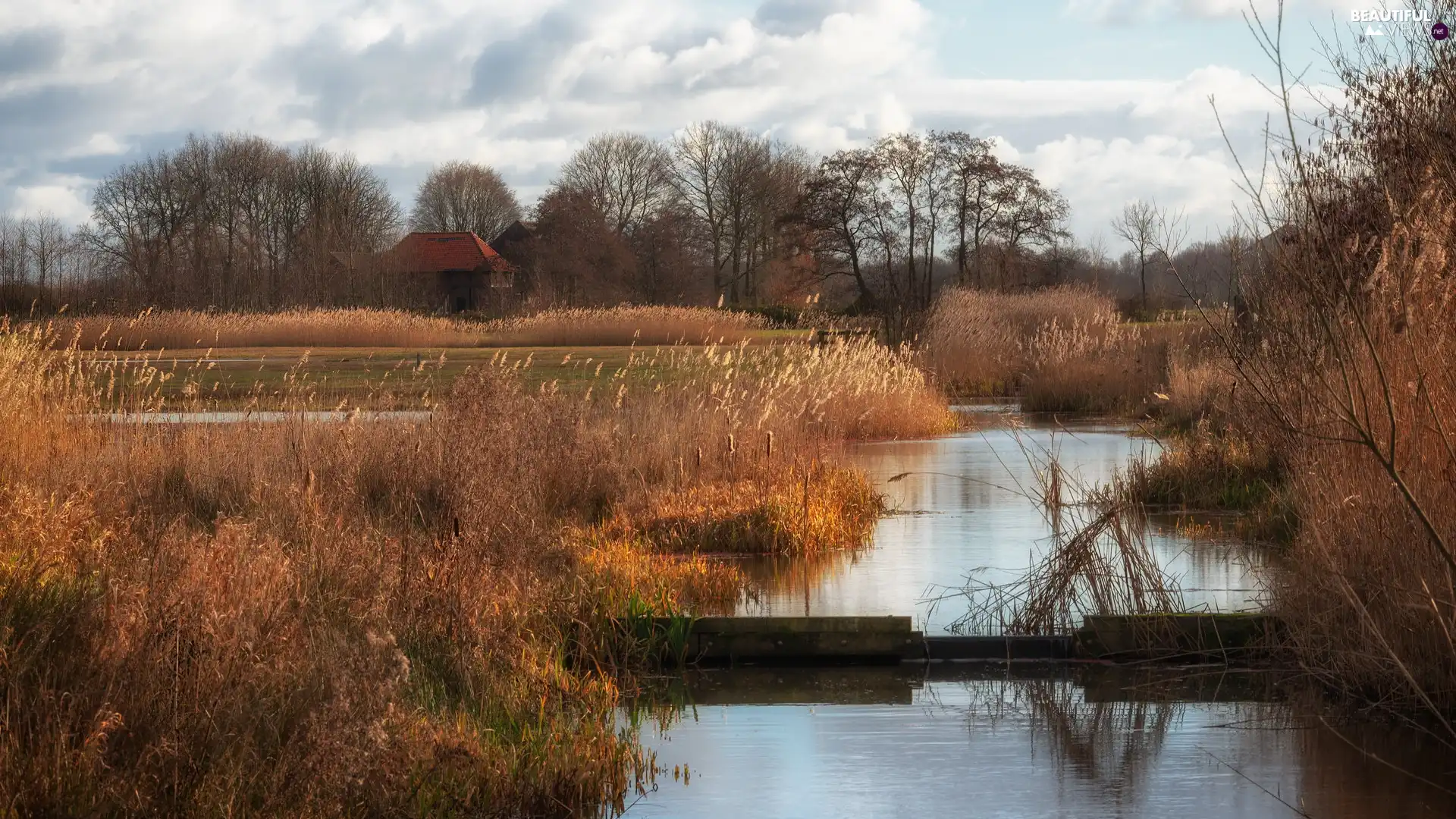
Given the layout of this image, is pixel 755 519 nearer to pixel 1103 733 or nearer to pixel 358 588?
pixel 358 588

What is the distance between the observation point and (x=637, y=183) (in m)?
64.8

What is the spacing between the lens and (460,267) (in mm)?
65562

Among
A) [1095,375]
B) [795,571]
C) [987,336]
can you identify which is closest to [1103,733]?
[795,571]

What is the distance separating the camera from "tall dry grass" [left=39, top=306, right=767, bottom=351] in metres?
34.2

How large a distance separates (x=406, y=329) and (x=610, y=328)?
5.28 m

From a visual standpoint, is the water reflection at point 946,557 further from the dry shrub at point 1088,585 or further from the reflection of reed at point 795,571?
the dry shrub at point 1088,585

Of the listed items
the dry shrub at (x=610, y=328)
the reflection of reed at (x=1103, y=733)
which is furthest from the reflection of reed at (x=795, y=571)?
the dry shrub at (x=610, y=328)

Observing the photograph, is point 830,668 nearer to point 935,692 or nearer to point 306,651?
point 935,692

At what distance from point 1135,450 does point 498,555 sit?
37.8ft

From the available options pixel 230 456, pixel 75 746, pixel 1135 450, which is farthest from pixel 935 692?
pixel 1135 450

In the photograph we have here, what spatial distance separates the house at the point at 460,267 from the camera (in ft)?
209

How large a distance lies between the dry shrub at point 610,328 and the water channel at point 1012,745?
1115 inches

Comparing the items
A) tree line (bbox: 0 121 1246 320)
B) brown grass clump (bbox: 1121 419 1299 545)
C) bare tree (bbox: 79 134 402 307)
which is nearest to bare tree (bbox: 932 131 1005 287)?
tree line (bbox: 0 121 1246 320)

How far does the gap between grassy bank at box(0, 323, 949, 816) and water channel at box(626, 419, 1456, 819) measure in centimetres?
47
